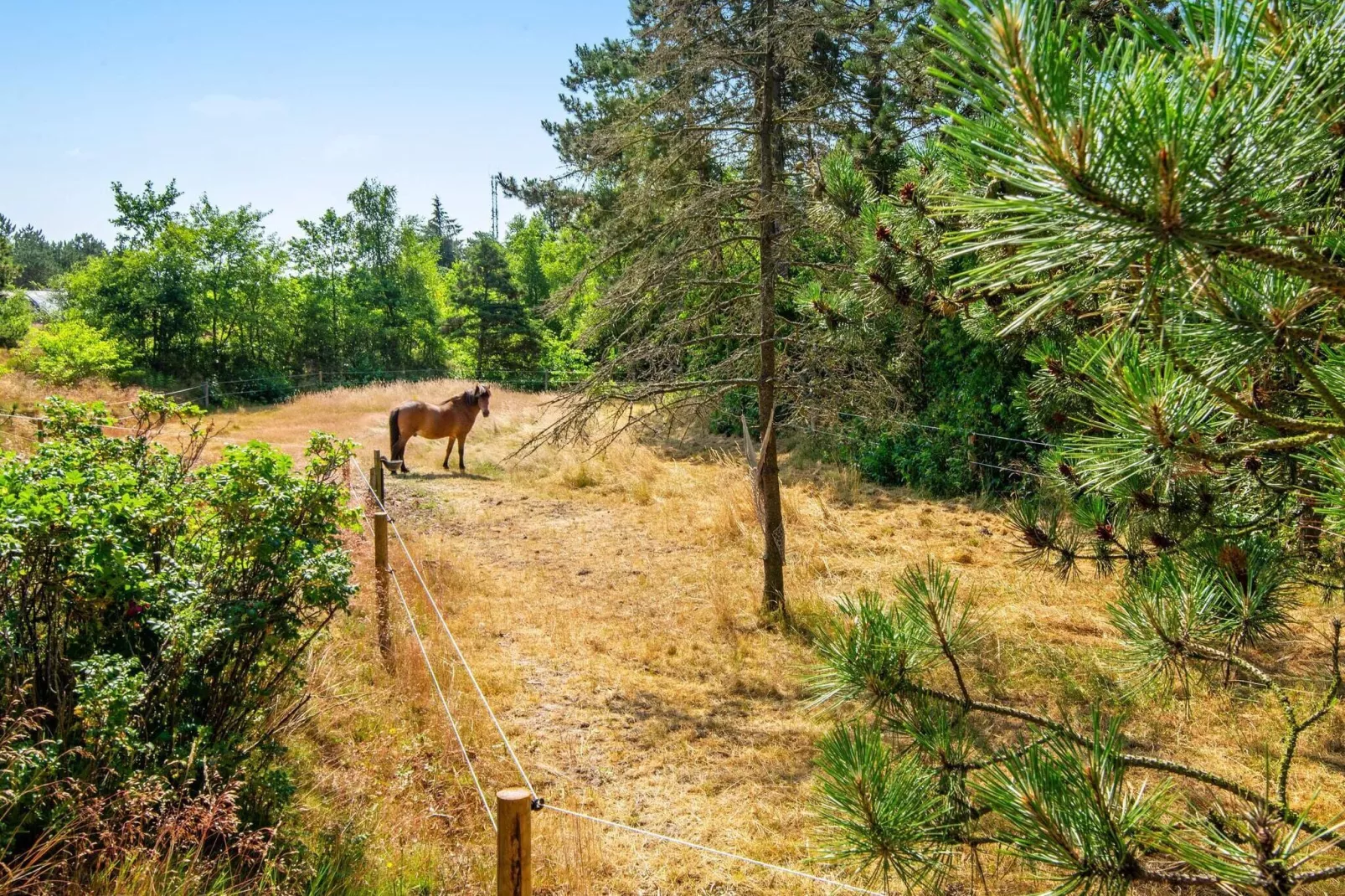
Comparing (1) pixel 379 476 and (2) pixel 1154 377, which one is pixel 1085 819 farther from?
(1) pixel 379 476

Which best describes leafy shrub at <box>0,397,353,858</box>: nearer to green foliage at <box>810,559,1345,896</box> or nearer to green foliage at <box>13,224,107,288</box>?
green foliage at <box>810,559,1345,896</box>

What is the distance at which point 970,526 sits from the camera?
10109 mm

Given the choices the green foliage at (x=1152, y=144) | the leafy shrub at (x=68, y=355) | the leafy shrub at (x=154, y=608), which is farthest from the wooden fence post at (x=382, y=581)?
the leafy shrub at (x=68, y=355)

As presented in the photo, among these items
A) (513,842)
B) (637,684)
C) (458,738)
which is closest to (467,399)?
(637,684)

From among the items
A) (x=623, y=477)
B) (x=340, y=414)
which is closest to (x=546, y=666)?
(x=623, y=477)

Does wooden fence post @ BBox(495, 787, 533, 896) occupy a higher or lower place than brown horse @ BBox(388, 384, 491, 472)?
lower

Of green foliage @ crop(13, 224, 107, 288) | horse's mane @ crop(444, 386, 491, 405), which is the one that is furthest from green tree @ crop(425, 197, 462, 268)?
horse's mane @ crop(444, 386, 491, 405)

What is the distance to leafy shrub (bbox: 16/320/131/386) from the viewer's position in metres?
21.3

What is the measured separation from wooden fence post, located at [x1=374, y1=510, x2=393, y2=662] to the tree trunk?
3.19 m

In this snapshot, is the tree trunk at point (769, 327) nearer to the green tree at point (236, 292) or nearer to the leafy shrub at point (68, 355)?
the leafy shrub at point (68, 355)

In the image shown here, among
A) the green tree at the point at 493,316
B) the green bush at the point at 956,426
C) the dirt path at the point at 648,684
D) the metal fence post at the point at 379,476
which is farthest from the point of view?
the green tree at the point at 493,316

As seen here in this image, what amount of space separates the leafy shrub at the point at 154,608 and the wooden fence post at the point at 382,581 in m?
1.64

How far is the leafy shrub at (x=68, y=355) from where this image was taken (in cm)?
2133

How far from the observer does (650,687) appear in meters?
6.00
